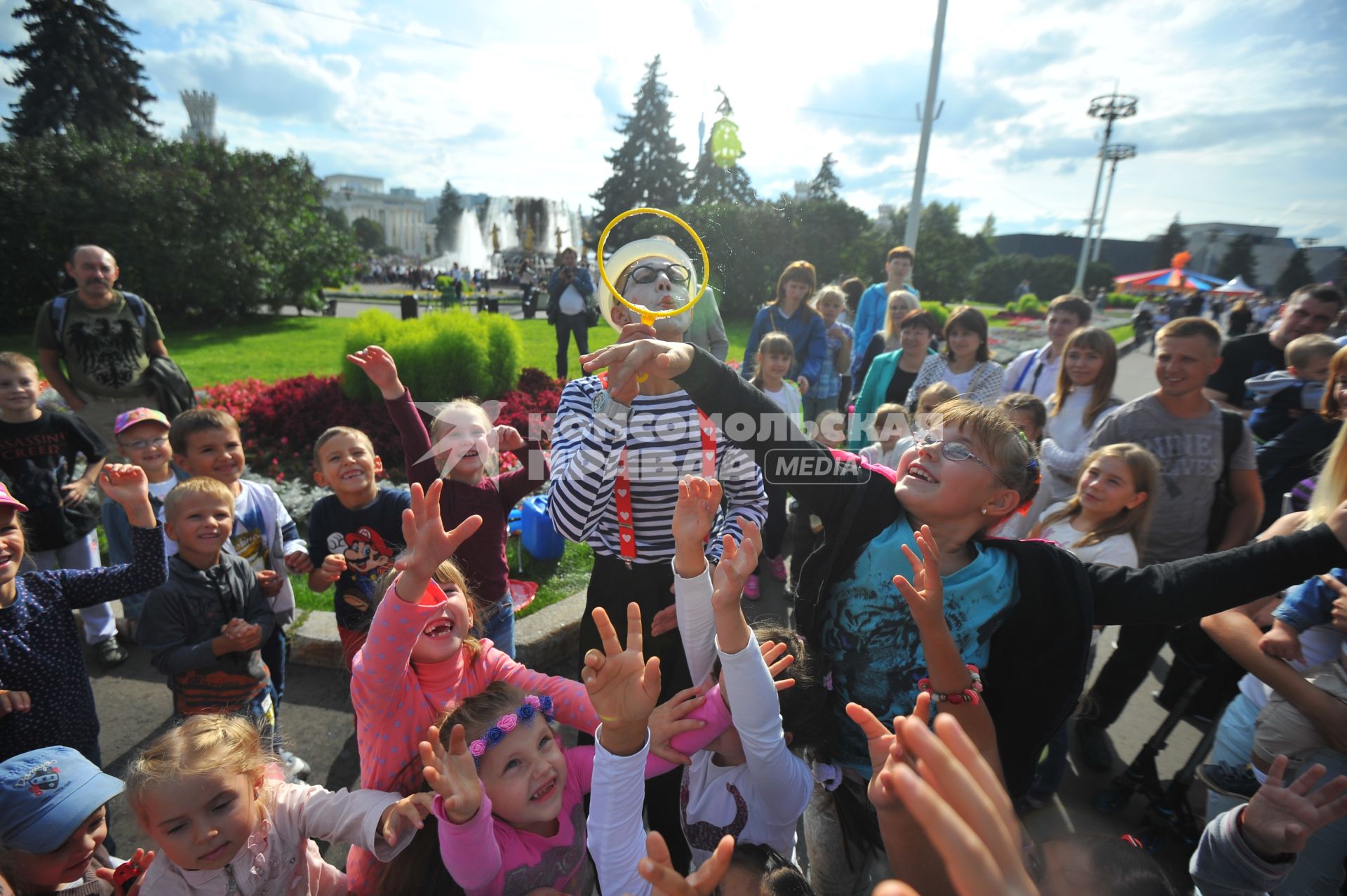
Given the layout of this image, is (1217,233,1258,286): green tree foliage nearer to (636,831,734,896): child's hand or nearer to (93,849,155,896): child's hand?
(636,831,734,896): child's hand

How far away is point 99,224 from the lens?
568 inches

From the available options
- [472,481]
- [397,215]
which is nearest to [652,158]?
[472,481]

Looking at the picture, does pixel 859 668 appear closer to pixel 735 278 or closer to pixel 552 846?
pixel 552 846

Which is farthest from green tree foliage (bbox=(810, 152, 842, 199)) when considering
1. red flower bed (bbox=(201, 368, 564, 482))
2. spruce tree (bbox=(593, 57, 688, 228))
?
red flower bed (bbox=(201, 368, 564, 482))

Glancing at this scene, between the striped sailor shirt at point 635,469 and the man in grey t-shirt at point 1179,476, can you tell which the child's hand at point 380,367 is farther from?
the man in grey t-shirt at point 1179,476

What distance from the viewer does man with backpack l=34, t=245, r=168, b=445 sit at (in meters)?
4.11

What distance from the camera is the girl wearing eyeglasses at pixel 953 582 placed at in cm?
150

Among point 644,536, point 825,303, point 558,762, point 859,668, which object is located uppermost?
point 825,303

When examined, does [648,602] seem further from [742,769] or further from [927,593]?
[927,593]

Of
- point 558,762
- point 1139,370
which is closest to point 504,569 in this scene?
point 558,762

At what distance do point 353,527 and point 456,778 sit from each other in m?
1.70

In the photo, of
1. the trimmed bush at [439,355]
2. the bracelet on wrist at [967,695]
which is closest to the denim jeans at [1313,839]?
the bracelet on wrist at [967,695]

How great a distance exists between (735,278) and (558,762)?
6.19 feet

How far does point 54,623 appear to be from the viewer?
218 centimetres
